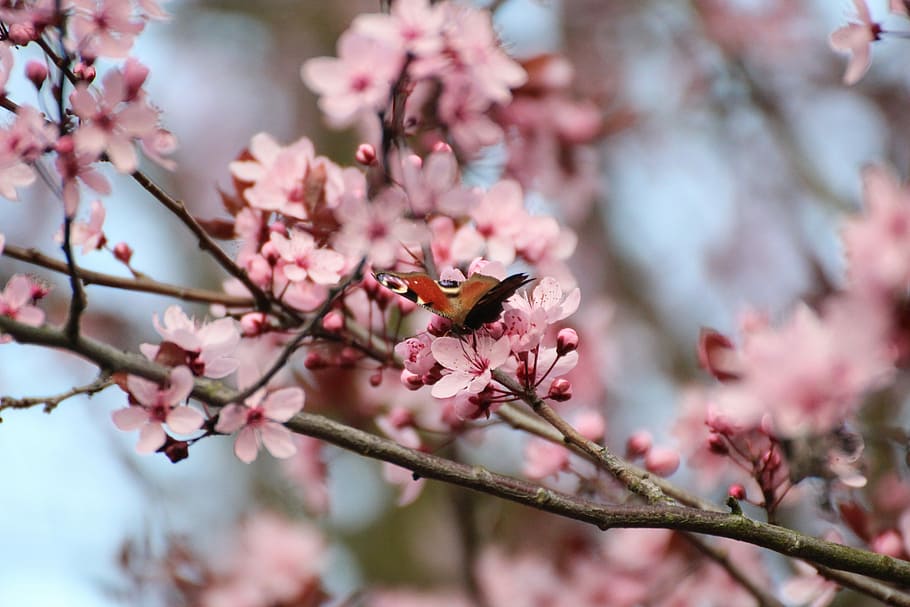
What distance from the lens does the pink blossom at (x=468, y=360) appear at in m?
1.29

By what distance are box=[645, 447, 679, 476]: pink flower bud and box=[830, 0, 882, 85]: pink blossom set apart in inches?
31.4

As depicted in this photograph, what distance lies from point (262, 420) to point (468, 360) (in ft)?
1.08

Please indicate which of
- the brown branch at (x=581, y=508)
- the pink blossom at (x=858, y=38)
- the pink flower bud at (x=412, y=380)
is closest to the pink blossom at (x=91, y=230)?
the brown branch at (x=581, y=508)

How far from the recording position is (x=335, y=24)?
550cm

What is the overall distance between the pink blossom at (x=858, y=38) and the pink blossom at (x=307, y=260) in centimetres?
101

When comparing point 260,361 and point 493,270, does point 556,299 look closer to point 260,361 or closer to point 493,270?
point 493,270

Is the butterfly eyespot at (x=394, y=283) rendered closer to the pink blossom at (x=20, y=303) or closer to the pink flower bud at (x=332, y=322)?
the pink flower bud at (x=332, y=322)

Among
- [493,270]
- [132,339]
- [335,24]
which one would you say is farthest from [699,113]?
[493,270]

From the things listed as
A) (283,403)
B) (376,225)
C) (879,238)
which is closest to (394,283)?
(376,225)

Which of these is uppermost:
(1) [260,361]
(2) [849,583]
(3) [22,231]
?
(2) [849,583]

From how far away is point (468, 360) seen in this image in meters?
1.31

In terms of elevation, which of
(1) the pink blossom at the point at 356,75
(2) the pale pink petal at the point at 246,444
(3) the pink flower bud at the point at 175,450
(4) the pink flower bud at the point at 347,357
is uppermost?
(1) the pink blossom at the point at 356,75

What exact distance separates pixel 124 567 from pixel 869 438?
1.91 m

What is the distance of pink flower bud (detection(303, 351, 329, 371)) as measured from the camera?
1662 millimetres
